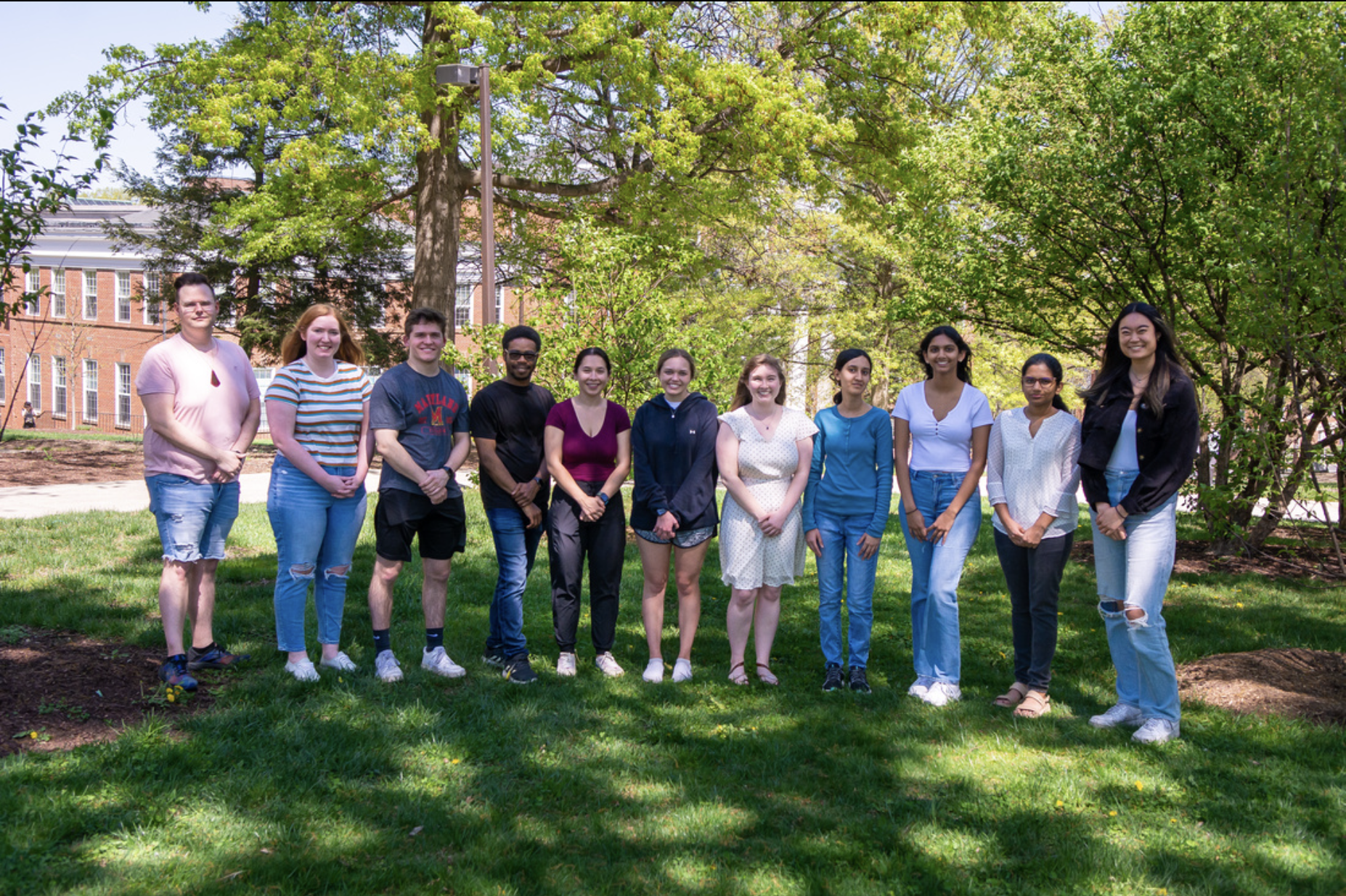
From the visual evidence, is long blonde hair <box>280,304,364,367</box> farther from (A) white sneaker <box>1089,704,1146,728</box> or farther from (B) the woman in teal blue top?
(A) white sneaker <box>1089,704,1146,728</box>

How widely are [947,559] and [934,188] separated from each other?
6.74m

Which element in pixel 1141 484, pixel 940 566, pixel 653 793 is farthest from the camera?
pixel 940 566

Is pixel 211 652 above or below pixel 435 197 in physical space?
below

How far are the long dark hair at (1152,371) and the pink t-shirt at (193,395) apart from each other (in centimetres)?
431

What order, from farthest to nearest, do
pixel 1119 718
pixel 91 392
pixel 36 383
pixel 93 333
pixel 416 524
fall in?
pixel 36 383 < pixel 91 392 < pixel 93 333 < pixel 416 524 < pixel 1119 718

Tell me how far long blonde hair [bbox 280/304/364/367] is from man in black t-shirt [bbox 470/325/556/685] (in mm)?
741

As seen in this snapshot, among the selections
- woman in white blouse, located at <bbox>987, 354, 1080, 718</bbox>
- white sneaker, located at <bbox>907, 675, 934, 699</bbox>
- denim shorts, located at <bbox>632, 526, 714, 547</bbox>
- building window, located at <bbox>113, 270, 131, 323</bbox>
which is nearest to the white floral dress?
denim shorts, located at <bbox>632, 526, 714, 547</bbox>

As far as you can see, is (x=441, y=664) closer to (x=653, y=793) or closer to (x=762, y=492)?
(x=653, y=793)

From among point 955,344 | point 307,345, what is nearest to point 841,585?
point 955,344

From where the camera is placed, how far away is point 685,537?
5.60m

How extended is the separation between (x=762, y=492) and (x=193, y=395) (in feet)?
10.0

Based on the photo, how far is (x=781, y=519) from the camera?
218 inches

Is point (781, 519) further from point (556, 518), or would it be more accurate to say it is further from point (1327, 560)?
point (1327, 560)

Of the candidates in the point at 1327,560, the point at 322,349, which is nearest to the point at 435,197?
the point at 322,349
